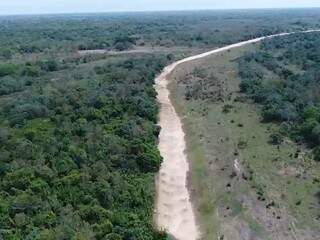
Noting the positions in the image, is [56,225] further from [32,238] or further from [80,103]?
[80,103]

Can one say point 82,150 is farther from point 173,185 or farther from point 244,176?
point 244,176

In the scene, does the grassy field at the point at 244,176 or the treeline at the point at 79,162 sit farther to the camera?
the grassy field at the point at 244,176

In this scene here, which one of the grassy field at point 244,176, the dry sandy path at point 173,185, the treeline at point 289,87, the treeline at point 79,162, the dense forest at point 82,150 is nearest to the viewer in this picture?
the treeline at point 79,162

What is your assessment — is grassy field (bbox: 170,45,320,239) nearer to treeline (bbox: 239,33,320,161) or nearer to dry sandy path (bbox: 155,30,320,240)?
dry sandy path (bbox: 155,30,320,240)

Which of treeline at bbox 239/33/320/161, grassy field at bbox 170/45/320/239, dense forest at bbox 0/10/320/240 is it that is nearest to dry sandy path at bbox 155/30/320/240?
grassy field at bbox 170/45/320/239

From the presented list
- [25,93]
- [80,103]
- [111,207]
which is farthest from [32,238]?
[25,93]

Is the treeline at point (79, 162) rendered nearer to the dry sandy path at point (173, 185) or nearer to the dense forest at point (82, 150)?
the dense forest at point (82, 150)

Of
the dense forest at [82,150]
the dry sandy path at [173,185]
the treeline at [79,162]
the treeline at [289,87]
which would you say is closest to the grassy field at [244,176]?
the dry sandy path at [173,185]
